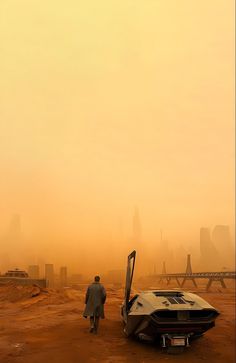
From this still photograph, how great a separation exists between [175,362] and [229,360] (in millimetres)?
1436

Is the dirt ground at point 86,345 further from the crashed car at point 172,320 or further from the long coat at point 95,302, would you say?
the long coat at point 95,302

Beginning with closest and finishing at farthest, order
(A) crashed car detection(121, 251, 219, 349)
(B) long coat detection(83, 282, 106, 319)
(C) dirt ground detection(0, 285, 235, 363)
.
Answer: (C) dirt ground detection(0, 285, 235, 363), (A) crashed car detection(121, 251, 219, 349), (B) long coat detection(83, 282, 106, 319)

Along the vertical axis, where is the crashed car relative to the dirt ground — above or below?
above

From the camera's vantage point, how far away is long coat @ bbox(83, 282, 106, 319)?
32.7 ft

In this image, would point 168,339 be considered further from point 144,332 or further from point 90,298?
point 90,298

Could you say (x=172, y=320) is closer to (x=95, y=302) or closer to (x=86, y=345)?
(x=86, y=345)

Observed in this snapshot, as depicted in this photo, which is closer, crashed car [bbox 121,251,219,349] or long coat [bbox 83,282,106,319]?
crashed car [bbox 121,251,219,349]

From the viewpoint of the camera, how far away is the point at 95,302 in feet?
32.8

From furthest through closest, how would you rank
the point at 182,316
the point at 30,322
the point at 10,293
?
1. the point at 10,293
2. the point at 30,322
3. the point at 182,316

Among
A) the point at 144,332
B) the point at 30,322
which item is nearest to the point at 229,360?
the point at 144,332

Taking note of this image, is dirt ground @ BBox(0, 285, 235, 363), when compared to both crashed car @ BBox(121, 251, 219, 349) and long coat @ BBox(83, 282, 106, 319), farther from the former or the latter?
long coat @ BBox(83, 282, 106, 319)

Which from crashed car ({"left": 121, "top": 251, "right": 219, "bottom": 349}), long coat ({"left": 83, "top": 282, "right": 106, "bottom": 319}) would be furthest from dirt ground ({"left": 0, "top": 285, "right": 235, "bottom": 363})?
long coat ({"left": 83, "top": 282, "right": 106, "bottom": 319})

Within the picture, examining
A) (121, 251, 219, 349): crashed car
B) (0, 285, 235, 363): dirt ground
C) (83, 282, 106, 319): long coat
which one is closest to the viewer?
(0, 285, 235, 363): dirt ground

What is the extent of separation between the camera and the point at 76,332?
400 inches
